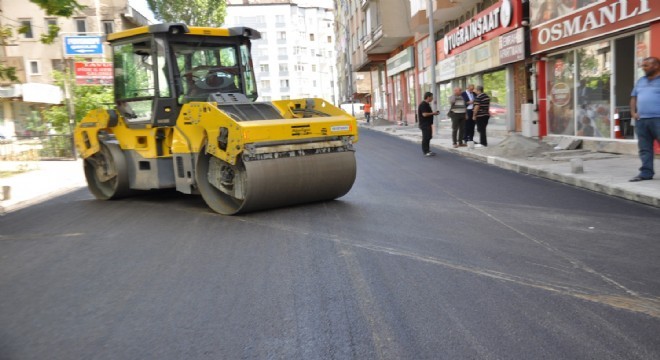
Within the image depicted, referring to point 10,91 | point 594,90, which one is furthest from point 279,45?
point 594,90

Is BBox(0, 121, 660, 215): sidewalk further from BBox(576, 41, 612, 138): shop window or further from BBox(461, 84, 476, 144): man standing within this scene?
BBox(576, 41, 612, 138): shop window

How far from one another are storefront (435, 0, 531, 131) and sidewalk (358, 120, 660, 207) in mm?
3832

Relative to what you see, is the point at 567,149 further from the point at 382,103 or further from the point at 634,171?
the point at 382,103

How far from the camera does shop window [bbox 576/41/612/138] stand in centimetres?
1347

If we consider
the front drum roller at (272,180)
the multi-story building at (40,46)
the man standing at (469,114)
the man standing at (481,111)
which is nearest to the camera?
the front drum roller at (272,180)

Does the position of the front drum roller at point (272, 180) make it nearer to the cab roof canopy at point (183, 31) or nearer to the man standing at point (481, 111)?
the cab roof canopy at point (183, 31)

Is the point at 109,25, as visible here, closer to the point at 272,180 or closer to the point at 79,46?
the point at 79,46

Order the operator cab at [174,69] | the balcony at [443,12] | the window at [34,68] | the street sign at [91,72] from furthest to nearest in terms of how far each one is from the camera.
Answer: the window at [34,68] → the balcony at [443,12] → the street sign at [91,72] → the operator cab at [174,69]

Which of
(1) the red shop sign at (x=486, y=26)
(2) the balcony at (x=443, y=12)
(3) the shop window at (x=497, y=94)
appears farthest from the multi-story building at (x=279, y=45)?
(3) the shop window at (x=497, y=94)

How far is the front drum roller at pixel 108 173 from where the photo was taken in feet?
31.9

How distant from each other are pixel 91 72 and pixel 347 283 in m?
17.2

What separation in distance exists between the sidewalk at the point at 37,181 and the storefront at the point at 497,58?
12824 millimetres

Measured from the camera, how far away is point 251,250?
19.1ft

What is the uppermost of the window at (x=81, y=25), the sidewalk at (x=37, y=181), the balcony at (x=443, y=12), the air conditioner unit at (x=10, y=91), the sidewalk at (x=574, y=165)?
the window at (x=81, y=25)
